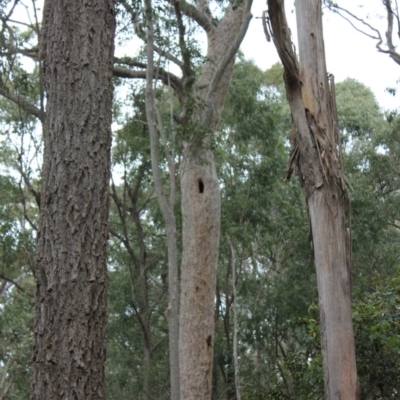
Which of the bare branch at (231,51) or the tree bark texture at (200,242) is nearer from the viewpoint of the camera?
the tree bark texture at (200,242)

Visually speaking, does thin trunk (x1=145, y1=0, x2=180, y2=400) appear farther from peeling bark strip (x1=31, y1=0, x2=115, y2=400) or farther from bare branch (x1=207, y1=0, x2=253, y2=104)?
peeling bark strip (x1=31, y1=0, x2=115, y2=400)

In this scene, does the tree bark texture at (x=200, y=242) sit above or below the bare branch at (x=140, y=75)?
below

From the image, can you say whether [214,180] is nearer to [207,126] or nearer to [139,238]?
[207,126]

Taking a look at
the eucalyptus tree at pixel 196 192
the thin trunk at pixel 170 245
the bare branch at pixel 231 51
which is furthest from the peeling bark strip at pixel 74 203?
the bare branch at pixel 231 51

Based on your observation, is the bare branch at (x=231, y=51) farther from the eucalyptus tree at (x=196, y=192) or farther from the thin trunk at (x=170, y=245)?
the thin trunk at (x=170, y=245)

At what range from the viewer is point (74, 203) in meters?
4.05

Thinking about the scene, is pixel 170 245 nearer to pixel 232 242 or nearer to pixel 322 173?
pixel 322 173

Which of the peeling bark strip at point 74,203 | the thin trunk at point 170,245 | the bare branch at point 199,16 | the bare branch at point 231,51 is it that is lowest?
the peeling bark strip at point 74,203

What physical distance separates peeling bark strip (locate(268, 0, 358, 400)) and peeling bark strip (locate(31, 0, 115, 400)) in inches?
133

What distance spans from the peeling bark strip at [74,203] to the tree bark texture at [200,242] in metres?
8.24

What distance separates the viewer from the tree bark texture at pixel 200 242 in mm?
12438

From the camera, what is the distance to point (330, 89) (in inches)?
306

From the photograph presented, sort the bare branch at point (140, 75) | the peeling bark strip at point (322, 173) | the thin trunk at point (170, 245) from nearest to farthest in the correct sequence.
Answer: the peeling bark strip at point (322, 173) → the thin trunk at point (170, 245) → the bare branch at point (140, 75)

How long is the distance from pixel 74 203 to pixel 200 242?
9043mm
